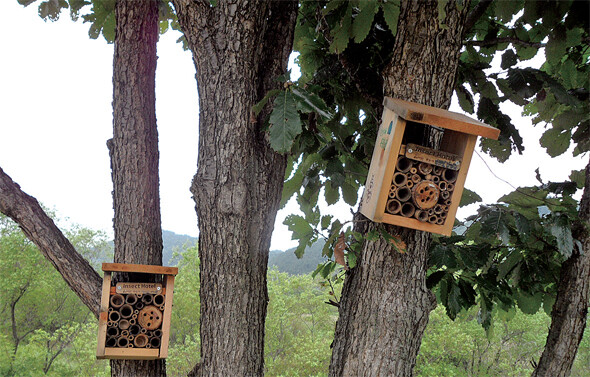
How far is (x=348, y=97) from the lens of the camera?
2.03 meters

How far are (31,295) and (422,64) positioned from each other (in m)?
18.1

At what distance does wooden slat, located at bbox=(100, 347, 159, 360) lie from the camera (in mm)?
1831

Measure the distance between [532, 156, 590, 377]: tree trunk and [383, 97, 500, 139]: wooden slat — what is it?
98 centimetres

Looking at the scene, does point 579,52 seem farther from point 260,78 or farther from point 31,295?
point 31,295

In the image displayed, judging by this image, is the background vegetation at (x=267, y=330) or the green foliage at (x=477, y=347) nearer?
the green foliage at (x=477, y=347)

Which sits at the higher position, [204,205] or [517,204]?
[517,204]

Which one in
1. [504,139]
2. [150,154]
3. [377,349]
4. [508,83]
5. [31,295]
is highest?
[508,83]

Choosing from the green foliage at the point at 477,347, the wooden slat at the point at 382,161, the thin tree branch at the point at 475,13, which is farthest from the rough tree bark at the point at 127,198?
the green foliage at the point at 477,347

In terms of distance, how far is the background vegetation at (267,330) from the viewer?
35.9ft

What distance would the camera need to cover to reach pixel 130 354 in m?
1.85

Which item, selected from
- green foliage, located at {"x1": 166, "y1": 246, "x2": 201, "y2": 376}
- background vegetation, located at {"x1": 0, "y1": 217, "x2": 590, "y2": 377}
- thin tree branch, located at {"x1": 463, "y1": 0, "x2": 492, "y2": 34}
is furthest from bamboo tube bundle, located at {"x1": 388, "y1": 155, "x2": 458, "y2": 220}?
green foliage, located at {"x1": 166, "y1": 246, "x2": 201, "y2": 376}

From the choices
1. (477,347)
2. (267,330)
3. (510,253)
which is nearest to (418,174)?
(510,253)

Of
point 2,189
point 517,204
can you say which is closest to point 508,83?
point 517,204

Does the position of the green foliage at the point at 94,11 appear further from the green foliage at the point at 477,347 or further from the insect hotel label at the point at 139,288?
the green foliage at the point at 477,347
